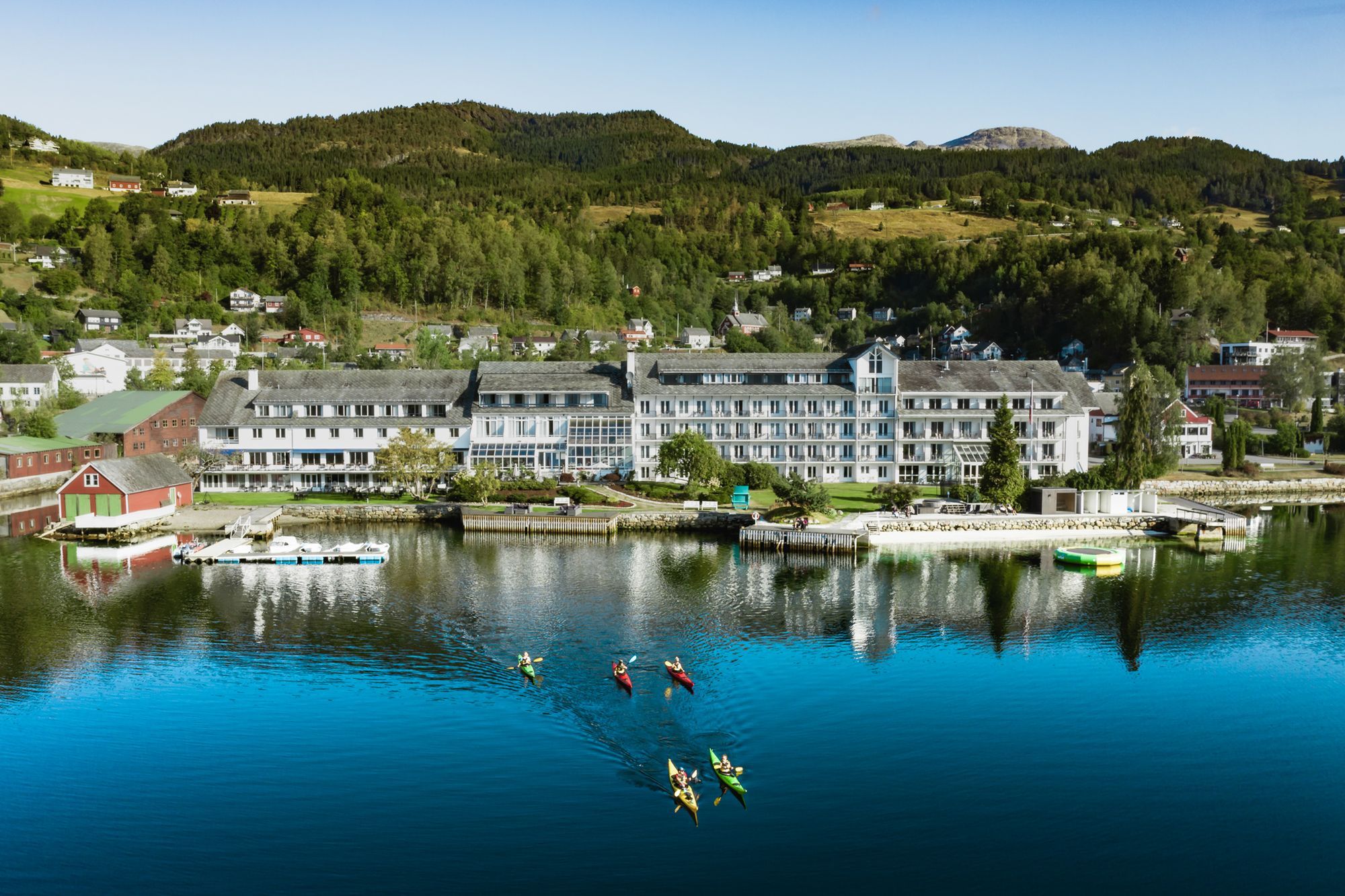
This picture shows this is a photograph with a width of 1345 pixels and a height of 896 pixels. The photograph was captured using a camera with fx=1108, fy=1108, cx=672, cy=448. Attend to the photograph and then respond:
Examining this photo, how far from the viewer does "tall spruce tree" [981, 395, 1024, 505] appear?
68812 millimetres

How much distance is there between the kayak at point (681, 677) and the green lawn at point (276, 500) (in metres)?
38.0

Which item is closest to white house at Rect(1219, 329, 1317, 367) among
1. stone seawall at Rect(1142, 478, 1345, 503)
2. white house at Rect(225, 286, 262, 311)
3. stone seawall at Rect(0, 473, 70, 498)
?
stone seawall at Rect(1142, 478, 1345, 503)

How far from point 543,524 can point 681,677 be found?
102 feet

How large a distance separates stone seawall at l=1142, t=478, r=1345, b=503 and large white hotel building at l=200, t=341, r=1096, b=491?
857 cm

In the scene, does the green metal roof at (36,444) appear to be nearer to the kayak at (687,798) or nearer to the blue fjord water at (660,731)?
the blue fjord water at (660,731)

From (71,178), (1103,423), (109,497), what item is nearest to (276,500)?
(109,497)

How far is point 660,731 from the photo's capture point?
112 ft

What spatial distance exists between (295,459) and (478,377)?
14.4 metres

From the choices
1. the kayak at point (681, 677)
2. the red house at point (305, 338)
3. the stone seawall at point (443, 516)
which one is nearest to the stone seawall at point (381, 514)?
the stone seawall at point (443, 516)

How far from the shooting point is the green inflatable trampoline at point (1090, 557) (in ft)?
191

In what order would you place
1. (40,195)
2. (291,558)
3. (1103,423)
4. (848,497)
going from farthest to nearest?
1. (40,195)
2. (1103,423)
3. (848,497)
4. (291,558)

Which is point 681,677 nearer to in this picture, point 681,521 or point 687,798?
point 687,798

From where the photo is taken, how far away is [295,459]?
79.9m

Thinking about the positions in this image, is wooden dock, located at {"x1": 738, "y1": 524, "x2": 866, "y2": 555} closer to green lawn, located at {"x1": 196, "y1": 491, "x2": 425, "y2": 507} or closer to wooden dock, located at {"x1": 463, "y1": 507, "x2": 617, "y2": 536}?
wooden dock, located at {"x1": 463, "y1": 507, "x2": 617, "y2": 536}
